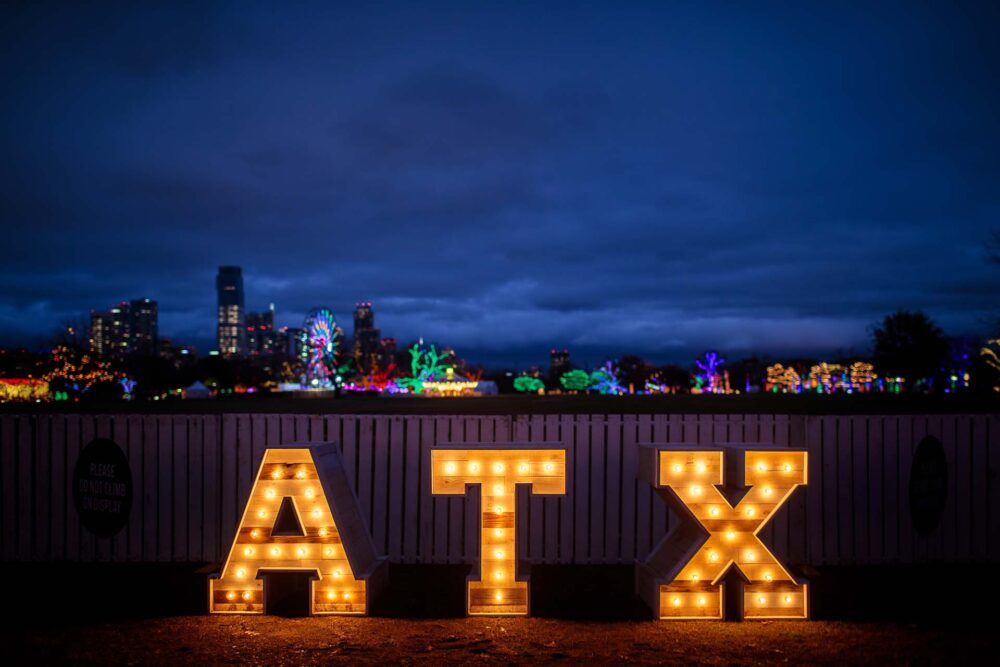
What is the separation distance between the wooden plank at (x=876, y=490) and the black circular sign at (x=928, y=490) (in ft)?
1.38

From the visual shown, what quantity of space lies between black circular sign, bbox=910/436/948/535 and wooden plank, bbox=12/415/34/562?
1133 centimetres

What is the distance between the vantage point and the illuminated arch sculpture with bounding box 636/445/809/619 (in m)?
6.70

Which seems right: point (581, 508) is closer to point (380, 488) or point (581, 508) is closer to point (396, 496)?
point (396, 496)

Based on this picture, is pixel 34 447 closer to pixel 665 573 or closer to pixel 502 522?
pixel 502 522

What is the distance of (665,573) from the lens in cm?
684

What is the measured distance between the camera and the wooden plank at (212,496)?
28.7ft

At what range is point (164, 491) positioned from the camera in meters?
8.84

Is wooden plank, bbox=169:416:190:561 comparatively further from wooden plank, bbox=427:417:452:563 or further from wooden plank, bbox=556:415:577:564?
wooden plank, bbox=556:415:577:564

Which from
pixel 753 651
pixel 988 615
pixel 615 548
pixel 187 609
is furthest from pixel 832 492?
pixel 187 609

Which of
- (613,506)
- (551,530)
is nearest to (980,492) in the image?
(613,506)

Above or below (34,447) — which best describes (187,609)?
below

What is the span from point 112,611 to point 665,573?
235 inches

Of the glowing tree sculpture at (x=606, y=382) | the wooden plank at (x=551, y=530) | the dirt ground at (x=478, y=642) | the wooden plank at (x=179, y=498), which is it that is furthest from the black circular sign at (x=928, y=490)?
the glowing tree sculpture at (x=606, y=382)

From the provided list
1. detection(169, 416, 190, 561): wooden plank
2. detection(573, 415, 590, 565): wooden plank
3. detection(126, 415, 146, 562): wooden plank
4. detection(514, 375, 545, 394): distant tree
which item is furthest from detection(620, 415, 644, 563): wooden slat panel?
detection(514, 375, 545, 394): distant tree
